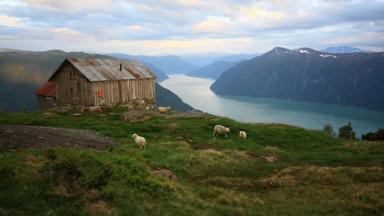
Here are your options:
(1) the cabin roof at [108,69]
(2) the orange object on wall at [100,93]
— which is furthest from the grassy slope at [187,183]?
(1) the cabin roof at [108,69]

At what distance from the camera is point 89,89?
50125 millimetres

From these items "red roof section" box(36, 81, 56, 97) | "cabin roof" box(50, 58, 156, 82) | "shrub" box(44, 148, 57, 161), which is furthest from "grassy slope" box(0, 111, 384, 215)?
"red roof section" box(36, 81, 56, 97)

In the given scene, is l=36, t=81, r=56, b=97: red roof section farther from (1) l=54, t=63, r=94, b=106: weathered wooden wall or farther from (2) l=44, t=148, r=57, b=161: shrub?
(2) l=44, t=148, r=57, b=161: shrub

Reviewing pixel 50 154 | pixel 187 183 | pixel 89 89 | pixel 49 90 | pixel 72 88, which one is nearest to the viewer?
pixel 50 154

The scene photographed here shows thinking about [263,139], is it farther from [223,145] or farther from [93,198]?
[93,198]

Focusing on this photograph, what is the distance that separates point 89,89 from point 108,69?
18.9 feet

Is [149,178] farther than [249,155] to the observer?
No

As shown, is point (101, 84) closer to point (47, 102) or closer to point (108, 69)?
point (108, 69)

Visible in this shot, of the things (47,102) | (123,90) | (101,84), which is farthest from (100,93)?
(47,102)

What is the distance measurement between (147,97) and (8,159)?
4443 centimetres

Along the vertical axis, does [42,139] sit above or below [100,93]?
below

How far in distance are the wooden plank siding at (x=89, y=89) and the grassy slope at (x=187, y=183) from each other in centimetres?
2588

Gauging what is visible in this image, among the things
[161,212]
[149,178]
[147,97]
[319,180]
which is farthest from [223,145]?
[147,97]

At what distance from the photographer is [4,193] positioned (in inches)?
472
